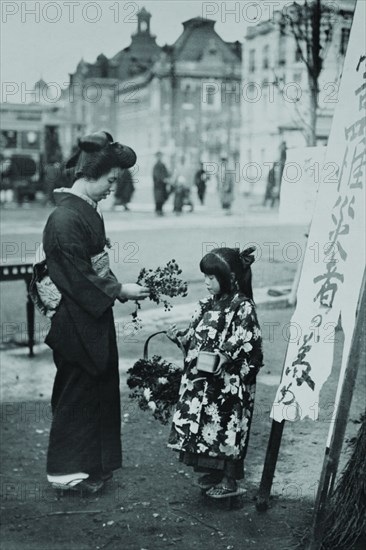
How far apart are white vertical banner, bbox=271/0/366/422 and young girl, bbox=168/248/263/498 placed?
0.75 feet

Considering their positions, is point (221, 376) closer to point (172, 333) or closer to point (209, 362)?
point (209, 362)

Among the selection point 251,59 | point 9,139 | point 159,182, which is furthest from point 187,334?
point 9,139

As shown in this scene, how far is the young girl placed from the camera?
3.13 metres

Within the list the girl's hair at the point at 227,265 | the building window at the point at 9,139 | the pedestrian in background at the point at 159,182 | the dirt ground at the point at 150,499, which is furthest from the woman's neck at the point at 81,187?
the building window at the point at 9,139

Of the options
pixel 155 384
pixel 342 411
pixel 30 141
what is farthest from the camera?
pixel 30 141

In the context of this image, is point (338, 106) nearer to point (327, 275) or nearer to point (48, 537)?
point (327, 275)

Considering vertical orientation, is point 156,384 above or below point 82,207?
below

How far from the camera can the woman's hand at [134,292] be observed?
2.96 metres

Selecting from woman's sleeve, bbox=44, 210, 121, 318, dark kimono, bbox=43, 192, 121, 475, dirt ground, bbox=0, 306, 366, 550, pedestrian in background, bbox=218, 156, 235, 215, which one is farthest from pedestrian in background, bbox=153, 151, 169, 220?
woman's sleeve, bbox=44, 210, 121, 318

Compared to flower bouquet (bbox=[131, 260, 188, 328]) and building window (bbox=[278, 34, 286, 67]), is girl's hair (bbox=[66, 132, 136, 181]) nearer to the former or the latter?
flower bouquet (bbox=[131, 260, 188, 328])

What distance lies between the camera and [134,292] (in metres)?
2.97

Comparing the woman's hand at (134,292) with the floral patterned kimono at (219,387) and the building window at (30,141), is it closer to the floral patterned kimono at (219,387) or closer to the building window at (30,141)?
the floral patterned kimono at (219,387)

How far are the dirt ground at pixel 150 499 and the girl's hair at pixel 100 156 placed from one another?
1.48 metres

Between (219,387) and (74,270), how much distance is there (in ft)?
Result: 2.65
